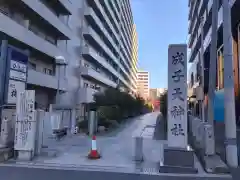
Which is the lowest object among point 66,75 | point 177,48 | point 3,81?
point 3,81

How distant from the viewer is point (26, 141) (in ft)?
29.2

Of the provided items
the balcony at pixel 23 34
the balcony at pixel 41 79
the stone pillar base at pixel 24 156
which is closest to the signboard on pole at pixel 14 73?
the stone pillar base at pixel 24 156

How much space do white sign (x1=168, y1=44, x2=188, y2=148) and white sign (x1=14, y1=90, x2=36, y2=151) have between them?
14.7 ft

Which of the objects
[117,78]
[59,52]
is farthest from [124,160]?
[117,78]

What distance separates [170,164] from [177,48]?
133 inches

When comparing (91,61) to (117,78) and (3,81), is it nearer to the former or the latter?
(117,78)

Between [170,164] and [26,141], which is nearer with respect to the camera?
[170,164]

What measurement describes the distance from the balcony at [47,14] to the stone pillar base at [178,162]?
62.9ft

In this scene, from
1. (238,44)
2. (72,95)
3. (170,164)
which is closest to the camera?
(170,164)

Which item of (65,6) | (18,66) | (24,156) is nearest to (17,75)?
(18,66)

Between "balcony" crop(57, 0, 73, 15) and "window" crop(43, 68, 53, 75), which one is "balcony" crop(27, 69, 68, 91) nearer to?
"window" crop(43, 68, 53, 75)

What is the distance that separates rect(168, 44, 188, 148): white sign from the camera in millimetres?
7867

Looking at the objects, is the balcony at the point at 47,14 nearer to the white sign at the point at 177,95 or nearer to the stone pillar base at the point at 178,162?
the white sign at the point at 177,95

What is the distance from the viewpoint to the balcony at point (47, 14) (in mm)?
23288
